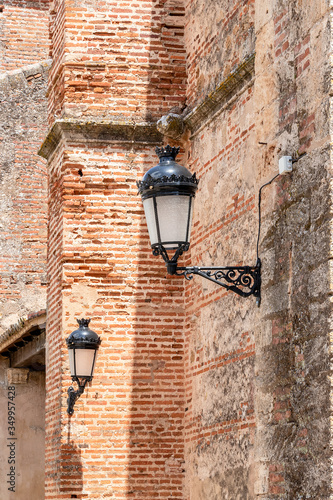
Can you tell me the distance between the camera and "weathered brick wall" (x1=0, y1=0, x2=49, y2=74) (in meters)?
17.1

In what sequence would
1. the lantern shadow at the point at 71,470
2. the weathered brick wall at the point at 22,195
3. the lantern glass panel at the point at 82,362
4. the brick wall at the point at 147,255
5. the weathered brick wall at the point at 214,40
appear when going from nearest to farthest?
the brick wall at the point at 147,255, the weathered brick wall at the point at 214,40, the lantern glass panel at the point at 82,362, the lantern shadow at the point at 71,470, the weathered brick wall at the point at 22,195

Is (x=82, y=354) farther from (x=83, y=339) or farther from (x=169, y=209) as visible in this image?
(x=169, y=209)

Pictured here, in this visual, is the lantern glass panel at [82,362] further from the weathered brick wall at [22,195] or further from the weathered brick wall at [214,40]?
the weathered brick wall at [22,195]

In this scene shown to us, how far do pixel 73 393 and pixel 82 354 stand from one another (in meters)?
0.43

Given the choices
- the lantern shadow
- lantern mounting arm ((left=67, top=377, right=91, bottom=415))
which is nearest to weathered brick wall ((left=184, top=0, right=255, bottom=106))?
lantern mounting arm ((left=67, top=377, right=91, bottom=415))

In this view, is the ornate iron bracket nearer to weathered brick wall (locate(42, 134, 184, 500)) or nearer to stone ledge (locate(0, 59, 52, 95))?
weathered brick wall (locate(42, 134, 184, 500))

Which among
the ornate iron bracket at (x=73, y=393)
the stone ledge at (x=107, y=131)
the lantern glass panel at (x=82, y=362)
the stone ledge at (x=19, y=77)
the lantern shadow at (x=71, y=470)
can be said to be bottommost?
the lantern shadow at (x=71, y=470)

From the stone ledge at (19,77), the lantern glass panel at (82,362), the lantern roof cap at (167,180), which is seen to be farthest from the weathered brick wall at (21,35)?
the lantern roof cap at (167,180)

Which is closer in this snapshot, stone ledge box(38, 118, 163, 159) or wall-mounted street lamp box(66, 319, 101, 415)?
wall-mounted street lamp box(66, 319, 101, 415)

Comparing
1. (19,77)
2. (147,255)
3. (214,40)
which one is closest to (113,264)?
(147,255)

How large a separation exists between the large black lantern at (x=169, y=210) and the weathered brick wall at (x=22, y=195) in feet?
31.4

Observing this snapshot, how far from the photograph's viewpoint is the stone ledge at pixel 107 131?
9172 mm

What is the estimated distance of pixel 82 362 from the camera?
8.32 m

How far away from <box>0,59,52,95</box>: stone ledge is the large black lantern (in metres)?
10.4
